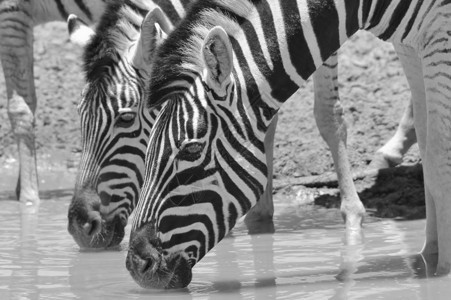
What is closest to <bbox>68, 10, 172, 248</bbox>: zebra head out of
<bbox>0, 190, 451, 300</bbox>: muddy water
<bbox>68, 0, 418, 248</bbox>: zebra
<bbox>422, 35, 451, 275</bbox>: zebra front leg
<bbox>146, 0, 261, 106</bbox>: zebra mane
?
<bbox>68, 0, 418, 248</bbox>: zebra

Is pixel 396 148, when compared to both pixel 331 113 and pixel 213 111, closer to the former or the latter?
pixel 331 113

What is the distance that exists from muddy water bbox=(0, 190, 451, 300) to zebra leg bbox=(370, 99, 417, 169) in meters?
1.00

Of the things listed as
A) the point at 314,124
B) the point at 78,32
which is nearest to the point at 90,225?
the point at 78,32

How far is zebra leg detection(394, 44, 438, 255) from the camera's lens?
7590 mm

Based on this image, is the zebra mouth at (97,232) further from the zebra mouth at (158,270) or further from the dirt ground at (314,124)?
the dirt ground at (314,124)

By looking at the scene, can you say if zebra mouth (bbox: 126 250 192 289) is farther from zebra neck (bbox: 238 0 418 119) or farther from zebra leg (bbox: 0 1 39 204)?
zebra leg (bbox: 0 1 39 204)

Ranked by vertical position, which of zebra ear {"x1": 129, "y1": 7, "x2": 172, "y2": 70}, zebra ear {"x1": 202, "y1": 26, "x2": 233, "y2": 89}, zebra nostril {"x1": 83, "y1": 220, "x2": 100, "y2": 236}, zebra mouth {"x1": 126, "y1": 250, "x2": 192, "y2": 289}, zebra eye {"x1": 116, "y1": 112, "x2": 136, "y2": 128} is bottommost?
zebra mouth {"x1": 126, "y1": 250, "x2": 192, "y2": 289}

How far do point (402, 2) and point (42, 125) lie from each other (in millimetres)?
6796

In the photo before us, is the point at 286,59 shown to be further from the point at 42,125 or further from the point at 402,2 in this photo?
the point at 42,125

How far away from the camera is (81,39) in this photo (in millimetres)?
8883

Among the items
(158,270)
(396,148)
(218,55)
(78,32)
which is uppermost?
(78,32)

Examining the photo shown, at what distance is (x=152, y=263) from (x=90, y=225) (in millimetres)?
1908

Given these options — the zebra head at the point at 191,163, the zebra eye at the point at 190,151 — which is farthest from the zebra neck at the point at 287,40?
the zebra eye at the point at 190,151

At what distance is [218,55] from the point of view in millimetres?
6238
